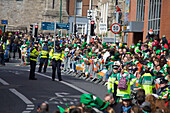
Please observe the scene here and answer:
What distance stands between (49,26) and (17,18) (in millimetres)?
44380

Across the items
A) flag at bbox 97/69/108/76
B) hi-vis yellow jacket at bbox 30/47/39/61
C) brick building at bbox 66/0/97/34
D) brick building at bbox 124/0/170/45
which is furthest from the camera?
brick building at bbox 66/0/97/34

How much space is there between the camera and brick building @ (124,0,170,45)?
32875 mm

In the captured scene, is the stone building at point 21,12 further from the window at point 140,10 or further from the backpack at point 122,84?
the backpack at point 122,84

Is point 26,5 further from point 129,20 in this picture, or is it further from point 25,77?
point 25,77

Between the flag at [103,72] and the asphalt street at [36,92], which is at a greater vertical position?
the flag at [103,72]

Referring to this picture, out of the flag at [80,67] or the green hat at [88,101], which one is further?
the flag at [80,67]

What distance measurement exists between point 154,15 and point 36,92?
18206 mm

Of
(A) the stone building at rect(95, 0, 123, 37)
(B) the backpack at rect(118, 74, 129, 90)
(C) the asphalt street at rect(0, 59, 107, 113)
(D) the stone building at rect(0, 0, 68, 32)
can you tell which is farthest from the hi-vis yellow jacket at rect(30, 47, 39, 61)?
(D) the stone building at rect(0, 0, 68, 32)

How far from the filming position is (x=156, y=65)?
18156mm

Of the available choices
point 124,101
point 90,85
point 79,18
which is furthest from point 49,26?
point 79,18

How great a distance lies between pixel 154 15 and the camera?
1407 inches

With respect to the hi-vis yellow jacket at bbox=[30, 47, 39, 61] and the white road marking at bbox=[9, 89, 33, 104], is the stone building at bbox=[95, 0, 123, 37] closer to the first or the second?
the hi-vis yellow jacket at bbox=[30, 47, 39, 61]

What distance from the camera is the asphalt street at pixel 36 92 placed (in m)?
16.2

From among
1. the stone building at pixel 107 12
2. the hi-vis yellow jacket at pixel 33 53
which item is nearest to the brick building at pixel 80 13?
the stone building at pixel 107 12
